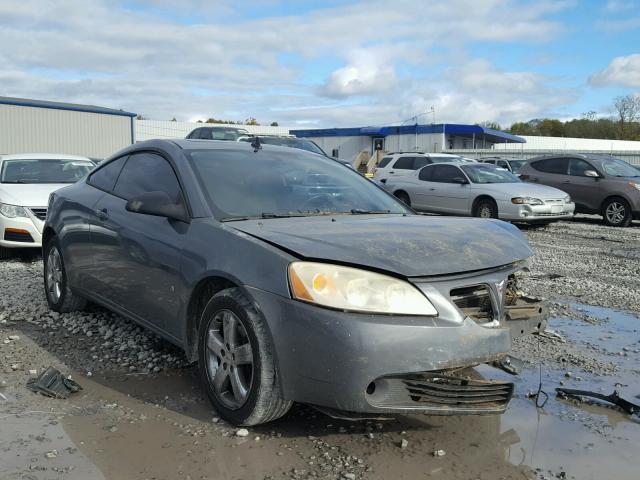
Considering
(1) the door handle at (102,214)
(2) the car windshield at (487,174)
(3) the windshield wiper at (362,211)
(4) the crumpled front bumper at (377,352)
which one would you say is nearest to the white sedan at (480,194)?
(2) the car windshield at (487,174)

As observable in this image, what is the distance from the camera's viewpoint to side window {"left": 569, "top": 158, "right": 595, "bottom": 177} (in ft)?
51.7

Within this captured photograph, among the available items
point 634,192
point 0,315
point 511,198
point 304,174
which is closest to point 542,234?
point 511,198

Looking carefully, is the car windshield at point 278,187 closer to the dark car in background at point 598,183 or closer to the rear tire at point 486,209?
the rear tire at point 486,209

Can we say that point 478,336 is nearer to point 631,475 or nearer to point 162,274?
point 631,475

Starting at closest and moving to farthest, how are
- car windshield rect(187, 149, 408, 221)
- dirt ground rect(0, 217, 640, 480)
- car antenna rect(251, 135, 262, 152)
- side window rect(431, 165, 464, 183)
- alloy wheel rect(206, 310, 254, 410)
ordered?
dirt ground rect(0, 217, 640, 480) → alloy wheel rect(206, 310, 254, 410) → car windshield rect(187, 149, 408, 221) → car antenna rect(251, 135, 262, 152) → side window rect(431, 165, 464, 183)

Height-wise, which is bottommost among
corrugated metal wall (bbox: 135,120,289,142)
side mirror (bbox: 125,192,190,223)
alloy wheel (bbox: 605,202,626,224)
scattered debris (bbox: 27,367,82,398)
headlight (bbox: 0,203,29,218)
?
scattered debris (bbox: 27,367,82,398)

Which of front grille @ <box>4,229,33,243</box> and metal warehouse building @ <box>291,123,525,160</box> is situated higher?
metal warehouse building @ <box>291,123,525,160</box>

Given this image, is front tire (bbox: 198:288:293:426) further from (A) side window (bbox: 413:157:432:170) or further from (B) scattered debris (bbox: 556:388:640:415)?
(A) side window (bbox: 413:157:432:170)

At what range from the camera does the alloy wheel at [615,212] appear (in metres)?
14.9

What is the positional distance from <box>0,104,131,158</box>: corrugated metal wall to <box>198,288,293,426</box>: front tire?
108 ft

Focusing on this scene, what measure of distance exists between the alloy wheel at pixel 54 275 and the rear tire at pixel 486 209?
10.1 m

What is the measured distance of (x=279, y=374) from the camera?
10.3ft

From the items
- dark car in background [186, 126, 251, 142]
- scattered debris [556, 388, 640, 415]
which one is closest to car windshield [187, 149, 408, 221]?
scattered debris [556, 388, 640, 415]

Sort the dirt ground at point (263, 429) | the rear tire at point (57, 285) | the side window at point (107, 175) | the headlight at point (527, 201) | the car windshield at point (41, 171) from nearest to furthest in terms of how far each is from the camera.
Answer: the dirt ground at point (263, 429) < the side window at point (107, 175) < the rear tire at point (57, 285) < the car windshield at point (41, 171) < the headlight at point (527, 201)
